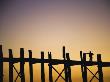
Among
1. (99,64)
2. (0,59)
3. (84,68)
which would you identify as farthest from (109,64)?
(0,59)

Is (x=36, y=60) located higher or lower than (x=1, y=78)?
higher

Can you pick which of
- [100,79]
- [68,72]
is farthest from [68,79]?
[100,79]

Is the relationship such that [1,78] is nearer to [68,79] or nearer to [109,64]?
[68,79]

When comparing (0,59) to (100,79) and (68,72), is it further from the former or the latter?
(100,79)

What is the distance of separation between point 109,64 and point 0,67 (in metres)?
7.09

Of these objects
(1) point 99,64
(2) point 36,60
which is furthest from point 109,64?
(2) point 36,60

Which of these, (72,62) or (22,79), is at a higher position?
(72,62)

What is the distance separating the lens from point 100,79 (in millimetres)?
15789

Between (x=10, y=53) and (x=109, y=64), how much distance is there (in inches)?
257

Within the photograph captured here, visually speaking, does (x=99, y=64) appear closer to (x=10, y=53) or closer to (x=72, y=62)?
(x=72, y=62)

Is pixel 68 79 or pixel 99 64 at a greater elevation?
pixel 99 64

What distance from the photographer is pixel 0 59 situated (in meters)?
15.8

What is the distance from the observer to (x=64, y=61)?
15828mm

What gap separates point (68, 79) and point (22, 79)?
310 centimetres
